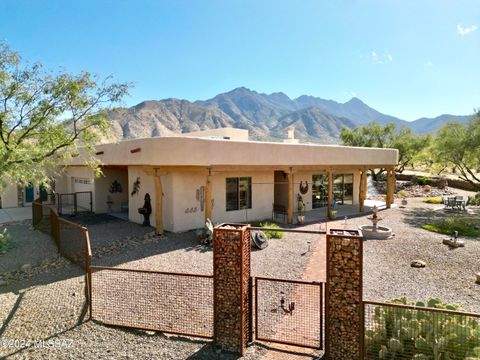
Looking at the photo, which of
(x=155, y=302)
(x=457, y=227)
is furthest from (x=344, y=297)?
(x=457, y=227)

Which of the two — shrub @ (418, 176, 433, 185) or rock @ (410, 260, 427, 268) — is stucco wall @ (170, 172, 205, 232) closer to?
rock @ (410, 260, 427, 268)

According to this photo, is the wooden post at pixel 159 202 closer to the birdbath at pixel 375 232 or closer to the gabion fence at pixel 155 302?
the gabion fence at pixel 155 302

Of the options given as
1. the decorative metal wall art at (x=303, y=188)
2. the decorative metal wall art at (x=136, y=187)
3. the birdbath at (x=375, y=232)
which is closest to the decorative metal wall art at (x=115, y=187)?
the decorative metal wall art at (x=136, y=187)

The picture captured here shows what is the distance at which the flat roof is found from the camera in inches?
449

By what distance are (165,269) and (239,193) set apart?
280 inches

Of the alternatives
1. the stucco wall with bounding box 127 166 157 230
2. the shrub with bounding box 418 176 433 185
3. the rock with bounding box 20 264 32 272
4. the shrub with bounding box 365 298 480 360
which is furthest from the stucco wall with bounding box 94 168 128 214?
the shrub with bounding box 418 176 433 185

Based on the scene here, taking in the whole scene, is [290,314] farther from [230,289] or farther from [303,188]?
[303,188]

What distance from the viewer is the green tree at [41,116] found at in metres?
7.97

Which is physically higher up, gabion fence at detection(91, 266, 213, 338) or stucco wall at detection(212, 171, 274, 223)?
stucco wall at detection(212, 171, 274, 223)

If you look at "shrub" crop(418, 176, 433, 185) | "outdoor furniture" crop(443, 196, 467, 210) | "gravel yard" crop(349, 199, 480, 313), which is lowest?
"gravel yard" crop(349, 199, 480, 313)

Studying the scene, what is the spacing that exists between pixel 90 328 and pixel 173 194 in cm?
750

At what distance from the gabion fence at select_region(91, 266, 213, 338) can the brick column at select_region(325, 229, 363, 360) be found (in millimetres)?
2050

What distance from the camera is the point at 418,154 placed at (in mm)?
39719

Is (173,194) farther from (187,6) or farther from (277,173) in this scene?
(187,6)
